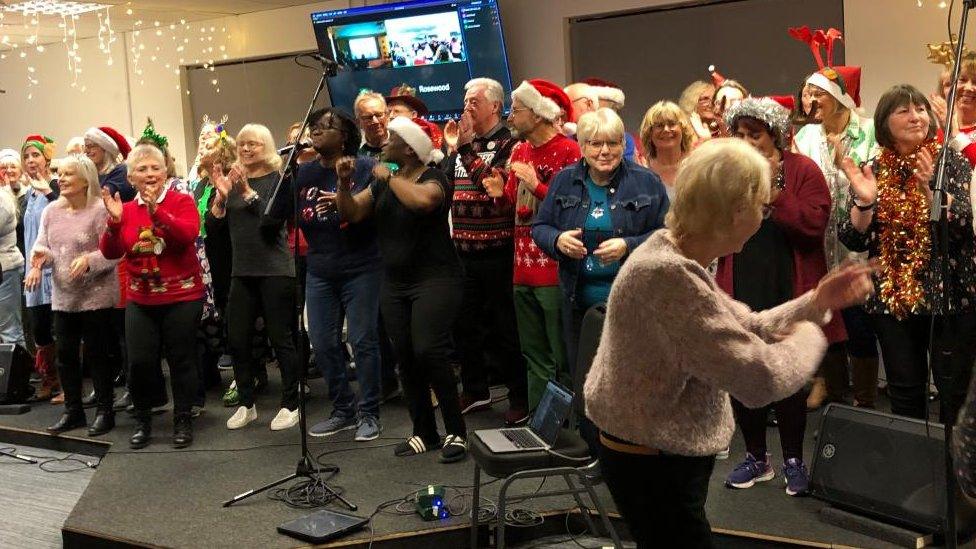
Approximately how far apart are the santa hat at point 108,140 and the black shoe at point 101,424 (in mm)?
1615

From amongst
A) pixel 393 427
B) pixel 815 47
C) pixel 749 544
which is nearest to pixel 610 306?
pixel 749 544

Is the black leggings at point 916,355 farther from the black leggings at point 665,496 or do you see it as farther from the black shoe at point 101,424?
the black shoe at point 101,424

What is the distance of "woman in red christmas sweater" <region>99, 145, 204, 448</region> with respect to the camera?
16.6ft

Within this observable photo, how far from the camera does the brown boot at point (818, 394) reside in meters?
5.09

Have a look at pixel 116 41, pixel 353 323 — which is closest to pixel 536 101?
pixel 353 323

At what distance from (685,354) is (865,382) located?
304cm

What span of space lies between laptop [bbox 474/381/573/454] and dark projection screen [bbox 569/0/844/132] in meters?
3.63

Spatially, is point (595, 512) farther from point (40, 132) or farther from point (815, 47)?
point (40, 132)

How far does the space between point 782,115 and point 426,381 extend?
187 centimetres

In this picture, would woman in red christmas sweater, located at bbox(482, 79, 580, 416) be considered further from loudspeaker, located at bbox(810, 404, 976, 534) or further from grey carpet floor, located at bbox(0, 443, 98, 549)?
grey carpet floor, located at bbox(0, 443, 98, 549)

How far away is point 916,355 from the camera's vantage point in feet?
12.6

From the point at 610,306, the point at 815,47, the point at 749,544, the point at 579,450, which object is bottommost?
the point at 749,544

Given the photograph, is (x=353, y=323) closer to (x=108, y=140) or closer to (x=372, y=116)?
(x=372, y=116)

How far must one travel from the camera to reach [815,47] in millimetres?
5527
